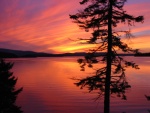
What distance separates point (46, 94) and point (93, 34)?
33.9 m

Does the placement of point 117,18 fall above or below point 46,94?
above

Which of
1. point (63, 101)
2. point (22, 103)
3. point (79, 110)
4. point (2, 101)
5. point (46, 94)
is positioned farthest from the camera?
point (46, 94)

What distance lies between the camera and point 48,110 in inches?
1393

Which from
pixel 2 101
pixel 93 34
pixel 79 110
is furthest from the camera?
pixel 79 110

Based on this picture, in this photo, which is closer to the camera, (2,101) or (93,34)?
(2,101)

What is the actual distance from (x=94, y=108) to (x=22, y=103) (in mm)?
11426

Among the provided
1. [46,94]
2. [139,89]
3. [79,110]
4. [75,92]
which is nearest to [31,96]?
[46,94]

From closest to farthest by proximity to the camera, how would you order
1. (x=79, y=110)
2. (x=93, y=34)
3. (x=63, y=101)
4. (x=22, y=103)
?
(x=93, y=34), (x=79, y=110), (x=22, y=103), (x=63, y=101)

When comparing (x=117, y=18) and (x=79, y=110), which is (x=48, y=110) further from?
(x=117, y=18)

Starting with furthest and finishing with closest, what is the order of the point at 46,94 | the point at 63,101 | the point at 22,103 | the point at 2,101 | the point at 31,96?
the point at 46,94
the point at 31,96
the point at 63,101
the point at 22,103
the point at 2,101

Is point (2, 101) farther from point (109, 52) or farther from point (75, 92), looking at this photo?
point (75, 92)

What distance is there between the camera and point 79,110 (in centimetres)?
3506

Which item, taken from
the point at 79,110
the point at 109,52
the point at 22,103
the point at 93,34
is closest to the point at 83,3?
Result: the point at 93,34

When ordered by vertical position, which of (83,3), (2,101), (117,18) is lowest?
(2,101)
